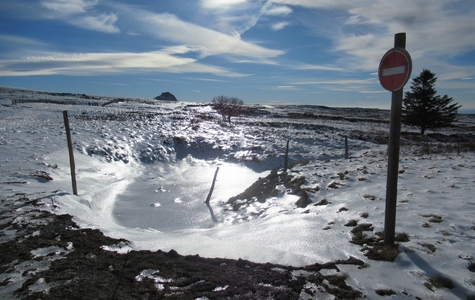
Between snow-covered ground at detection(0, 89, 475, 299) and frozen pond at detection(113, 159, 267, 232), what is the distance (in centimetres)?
5

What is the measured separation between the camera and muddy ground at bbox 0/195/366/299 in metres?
3.65

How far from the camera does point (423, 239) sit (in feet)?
15.4

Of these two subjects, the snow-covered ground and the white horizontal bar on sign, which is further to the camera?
the snow-covered ground

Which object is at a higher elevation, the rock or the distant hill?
the distant hill

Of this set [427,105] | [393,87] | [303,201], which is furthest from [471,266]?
[427,105]

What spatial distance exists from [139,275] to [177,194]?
9013 millimetres

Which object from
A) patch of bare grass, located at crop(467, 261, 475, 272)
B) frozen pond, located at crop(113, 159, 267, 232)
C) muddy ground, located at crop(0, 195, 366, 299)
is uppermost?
patch of bare grass, located at crop(467, 261, 475, 272)

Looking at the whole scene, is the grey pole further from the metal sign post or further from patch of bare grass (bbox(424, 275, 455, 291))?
patch of bare grass (bbox(424, 275, 455, 291))

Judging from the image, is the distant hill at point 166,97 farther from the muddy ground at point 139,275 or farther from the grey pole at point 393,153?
the grey pole at point 393,153

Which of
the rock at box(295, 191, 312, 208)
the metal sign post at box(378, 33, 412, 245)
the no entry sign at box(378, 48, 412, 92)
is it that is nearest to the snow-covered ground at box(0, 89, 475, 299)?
the rock at box(295, 191, 312, 208)

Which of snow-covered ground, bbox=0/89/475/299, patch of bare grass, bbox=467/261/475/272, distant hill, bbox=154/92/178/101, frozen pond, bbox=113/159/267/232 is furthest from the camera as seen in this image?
distant hill, bbox=154/92/178/101

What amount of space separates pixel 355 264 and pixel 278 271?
1138 millimetres

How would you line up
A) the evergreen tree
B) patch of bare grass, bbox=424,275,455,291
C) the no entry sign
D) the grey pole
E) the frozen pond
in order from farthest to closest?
the evergreen tree
the frozen pond
the grey pole
the no entry sign
patch of bare grass, bbox=424,275,455,291

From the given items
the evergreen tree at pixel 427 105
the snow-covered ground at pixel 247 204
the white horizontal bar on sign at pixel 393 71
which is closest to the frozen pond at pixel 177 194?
the snow-covered ground at pixel 247 204
